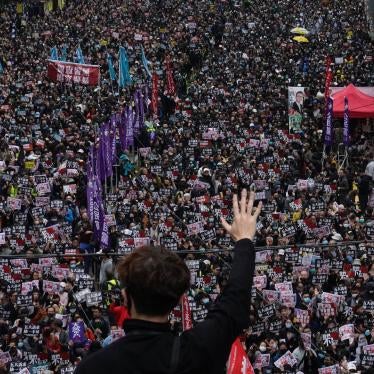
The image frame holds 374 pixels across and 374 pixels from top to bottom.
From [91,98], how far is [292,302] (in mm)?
17834

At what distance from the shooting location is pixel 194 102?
1150 inches

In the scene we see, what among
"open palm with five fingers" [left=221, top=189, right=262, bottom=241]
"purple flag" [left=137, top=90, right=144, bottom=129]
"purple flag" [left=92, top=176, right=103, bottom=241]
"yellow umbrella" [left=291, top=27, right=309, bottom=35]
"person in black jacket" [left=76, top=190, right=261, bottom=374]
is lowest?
"purple flag" [left=92, top=176, right=103, bottom=241]

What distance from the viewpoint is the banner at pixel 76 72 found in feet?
97.7

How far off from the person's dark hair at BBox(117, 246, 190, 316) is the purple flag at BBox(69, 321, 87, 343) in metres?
9.15

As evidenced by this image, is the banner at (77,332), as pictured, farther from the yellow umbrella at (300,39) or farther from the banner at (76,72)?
the yellow umbrella at (300,39)

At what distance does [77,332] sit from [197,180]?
8824 millimetres

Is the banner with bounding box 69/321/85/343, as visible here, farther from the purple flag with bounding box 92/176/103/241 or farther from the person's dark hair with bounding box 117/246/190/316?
the person's dark hair with bounding box 117/246/190/316

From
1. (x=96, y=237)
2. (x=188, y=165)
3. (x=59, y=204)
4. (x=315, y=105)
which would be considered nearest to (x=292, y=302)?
(x=96, y=237)

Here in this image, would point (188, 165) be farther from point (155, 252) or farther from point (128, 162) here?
point (155, 252)

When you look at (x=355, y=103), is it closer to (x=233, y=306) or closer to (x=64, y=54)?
(x=64, y=54)

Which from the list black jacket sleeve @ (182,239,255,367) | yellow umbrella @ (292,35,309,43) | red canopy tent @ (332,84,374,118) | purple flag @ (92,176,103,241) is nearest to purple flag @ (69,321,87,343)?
purple flag @ (92,176,103,241)

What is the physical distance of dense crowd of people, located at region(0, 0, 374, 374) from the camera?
11.7m

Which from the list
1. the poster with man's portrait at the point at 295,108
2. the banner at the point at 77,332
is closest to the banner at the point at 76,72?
the poster with man's portrait at the point at 295,108

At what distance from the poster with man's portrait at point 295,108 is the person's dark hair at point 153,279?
23.4 m
